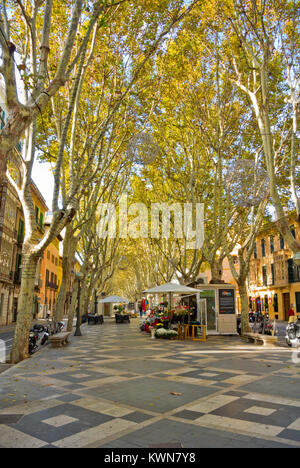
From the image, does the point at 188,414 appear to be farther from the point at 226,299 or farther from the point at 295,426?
the point at 226,299

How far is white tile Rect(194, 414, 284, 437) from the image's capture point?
13.2ft

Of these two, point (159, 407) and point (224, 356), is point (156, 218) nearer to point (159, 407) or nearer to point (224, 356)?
point (224, 356)

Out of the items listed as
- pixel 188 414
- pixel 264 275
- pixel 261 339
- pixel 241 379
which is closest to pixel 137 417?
pixel 188 414

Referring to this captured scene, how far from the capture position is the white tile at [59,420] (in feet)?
14.0

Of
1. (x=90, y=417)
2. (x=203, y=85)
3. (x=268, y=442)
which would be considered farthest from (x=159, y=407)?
(x=203, y=85)

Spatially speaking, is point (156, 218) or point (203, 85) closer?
point (203, 85)

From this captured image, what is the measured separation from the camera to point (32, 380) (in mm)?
6910

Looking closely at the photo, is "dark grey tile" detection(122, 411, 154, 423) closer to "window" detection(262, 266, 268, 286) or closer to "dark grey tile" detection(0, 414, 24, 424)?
"dark grey tile" detection(0, 414, 24, 424)

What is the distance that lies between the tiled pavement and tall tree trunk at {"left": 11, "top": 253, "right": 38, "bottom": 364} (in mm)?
409

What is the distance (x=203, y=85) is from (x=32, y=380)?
1356cm

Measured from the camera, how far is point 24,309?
352 inches

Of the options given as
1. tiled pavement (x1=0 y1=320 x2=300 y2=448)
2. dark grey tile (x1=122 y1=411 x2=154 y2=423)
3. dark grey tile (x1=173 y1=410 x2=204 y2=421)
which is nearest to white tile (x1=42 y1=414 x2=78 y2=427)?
tiled pavement (x1=0 y1=320 x2=300 y2=448)

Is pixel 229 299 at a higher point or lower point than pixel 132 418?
higher

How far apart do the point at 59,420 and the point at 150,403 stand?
1.42m
